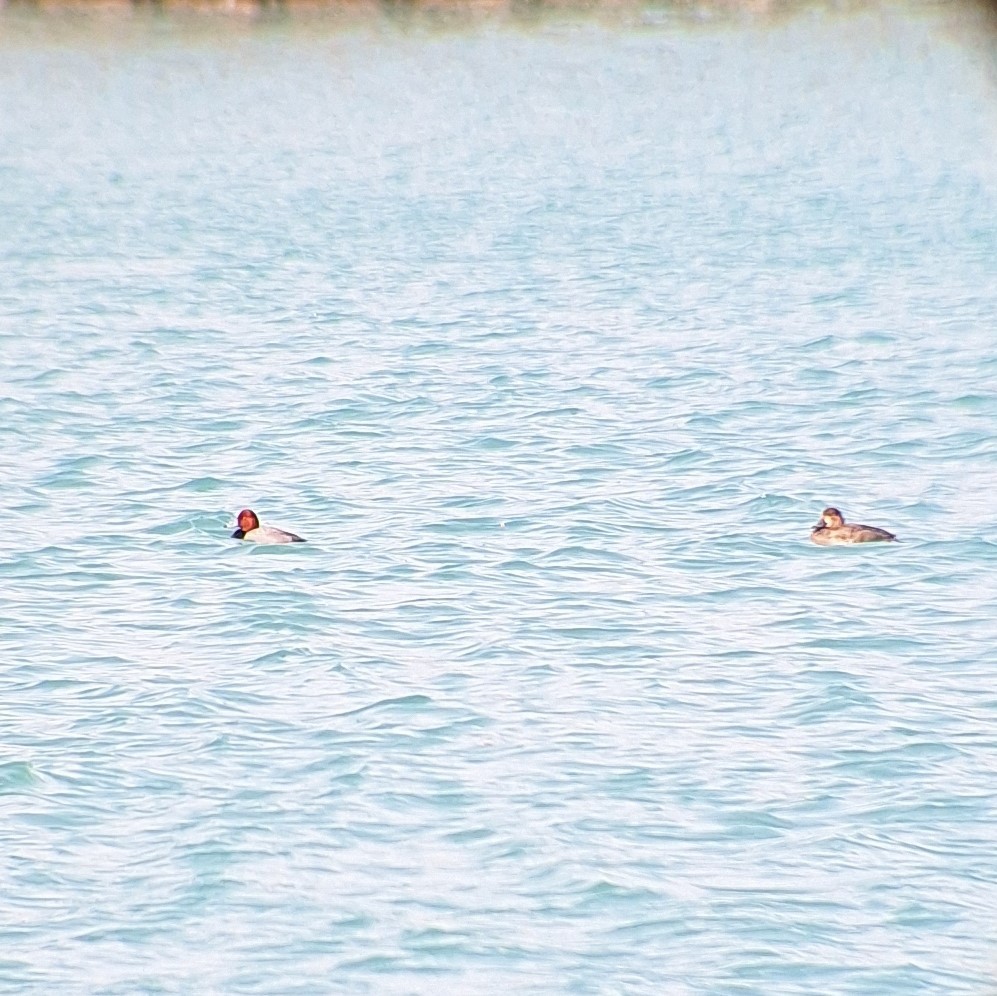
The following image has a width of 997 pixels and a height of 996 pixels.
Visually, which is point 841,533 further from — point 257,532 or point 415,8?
point 415,8

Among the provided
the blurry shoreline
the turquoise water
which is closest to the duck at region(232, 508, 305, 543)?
the turquoise water

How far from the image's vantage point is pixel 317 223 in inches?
1890

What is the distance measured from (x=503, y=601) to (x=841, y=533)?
389 centimetres

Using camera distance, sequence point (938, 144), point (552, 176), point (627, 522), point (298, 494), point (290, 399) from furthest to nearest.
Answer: point (938, 144), point (552, 176), point (290, 399), point (298, 494), point (627, 522)

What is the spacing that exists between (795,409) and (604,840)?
48.8ft

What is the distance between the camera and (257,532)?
2078cm

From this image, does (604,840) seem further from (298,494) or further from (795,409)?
(795,409)

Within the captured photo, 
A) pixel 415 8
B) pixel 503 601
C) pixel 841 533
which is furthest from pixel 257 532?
pixel 415 8

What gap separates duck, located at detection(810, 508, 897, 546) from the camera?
20.3 m

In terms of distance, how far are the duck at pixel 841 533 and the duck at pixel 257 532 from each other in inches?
219

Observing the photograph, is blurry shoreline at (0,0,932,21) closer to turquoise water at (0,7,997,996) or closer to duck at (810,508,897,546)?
turquoise water at (0,7,997,996)

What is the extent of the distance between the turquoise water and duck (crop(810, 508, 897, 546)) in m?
0.15

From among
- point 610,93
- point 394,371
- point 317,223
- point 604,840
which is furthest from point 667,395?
point 610,93

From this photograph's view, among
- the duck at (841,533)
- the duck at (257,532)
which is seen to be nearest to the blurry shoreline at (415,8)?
→ the duck at (841,533)
